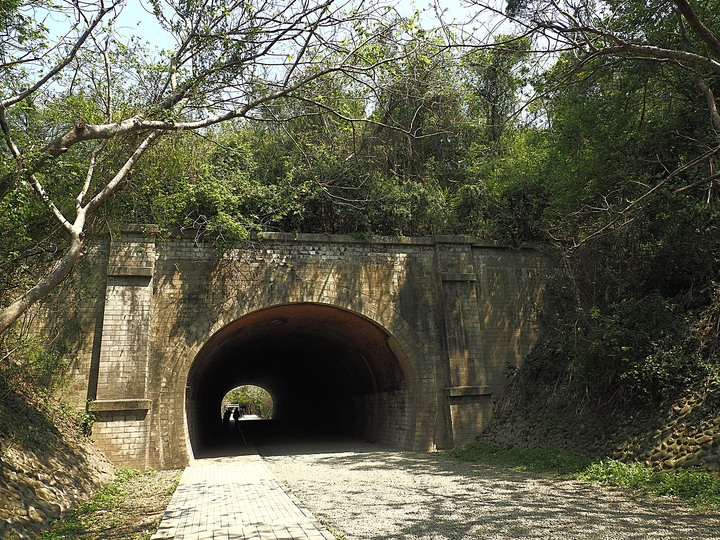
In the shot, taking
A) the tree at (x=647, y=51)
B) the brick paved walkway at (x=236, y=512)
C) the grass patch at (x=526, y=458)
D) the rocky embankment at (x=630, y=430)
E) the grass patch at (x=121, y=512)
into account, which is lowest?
the grass patch at (x=121, y=512)

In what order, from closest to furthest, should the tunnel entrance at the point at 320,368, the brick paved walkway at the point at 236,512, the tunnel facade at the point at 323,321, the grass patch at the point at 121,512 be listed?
1. the brick paved walkway at the point at 236,512
2. the grass patch at the point at 121,512
3. the tunnel facade at the point at 323,321
4. the tunnel entrance at the point at 320,368

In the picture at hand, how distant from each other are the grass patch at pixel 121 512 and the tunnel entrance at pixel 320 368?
3.27 metres

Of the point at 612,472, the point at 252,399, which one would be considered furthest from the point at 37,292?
the point at 252,399

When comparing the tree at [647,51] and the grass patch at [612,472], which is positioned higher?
the tree at [647,51]

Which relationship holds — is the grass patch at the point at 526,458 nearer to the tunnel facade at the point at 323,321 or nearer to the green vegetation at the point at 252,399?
the tunnel facade at the point at 323,321

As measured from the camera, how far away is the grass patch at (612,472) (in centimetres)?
716

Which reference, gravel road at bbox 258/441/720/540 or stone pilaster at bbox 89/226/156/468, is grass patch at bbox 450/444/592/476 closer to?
gravel road at bbox 258/441/720/540

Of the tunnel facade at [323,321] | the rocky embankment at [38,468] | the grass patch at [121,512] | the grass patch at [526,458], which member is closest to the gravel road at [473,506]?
the grass patch at [526,458]

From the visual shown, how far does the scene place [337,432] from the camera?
867 inches

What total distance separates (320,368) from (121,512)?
1514 cm

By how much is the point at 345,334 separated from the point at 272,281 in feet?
12.1

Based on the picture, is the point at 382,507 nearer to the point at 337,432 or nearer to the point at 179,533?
the point at 179,533

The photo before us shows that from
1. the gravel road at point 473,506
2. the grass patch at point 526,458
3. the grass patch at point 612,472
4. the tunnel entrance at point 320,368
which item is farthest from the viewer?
the tunnel entrance at point 320,368

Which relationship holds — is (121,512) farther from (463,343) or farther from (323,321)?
(463,343)
